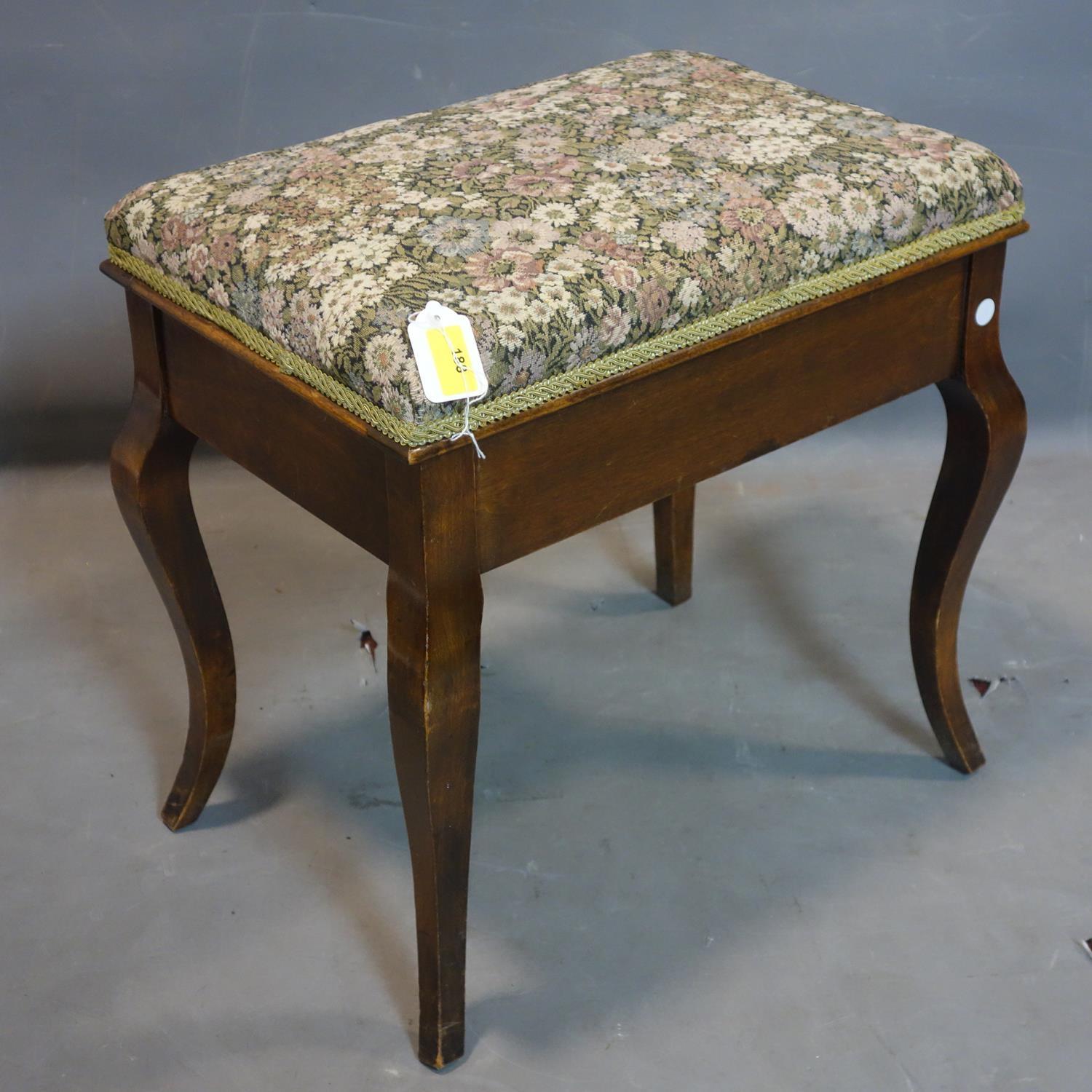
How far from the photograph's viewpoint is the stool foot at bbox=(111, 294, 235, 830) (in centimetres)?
146

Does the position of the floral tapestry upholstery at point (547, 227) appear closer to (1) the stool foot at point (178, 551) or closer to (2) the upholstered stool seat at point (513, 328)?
(2) the upholstered stool seat at point (513, 328)

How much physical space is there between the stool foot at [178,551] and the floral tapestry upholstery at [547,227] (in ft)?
0.40

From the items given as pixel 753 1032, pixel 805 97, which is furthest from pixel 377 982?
pixel 805 97

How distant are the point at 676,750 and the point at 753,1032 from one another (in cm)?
42

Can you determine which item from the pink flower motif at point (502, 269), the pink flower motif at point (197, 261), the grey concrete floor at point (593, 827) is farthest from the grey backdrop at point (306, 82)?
the pink flower motif at point (502, 269)

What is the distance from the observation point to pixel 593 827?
171cm

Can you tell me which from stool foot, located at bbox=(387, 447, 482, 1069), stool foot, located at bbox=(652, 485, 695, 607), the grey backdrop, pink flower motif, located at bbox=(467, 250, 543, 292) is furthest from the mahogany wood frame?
the grey backdrop

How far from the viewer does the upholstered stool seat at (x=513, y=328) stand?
1.19 metres

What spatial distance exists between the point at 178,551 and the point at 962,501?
2.59 feet

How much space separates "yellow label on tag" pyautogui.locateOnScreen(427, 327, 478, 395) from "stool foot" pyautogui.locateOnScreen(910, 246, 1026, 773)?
1.90ft

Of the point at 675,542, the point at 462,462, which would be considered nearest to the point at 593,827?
the point at 675,542

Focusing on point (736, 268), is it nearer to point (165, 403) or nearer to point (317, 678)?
point (165, 403)

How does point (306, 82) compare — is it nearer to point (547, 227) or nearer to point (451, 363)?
point (547, 227)

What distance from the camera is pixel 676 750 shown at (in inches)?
71.7
